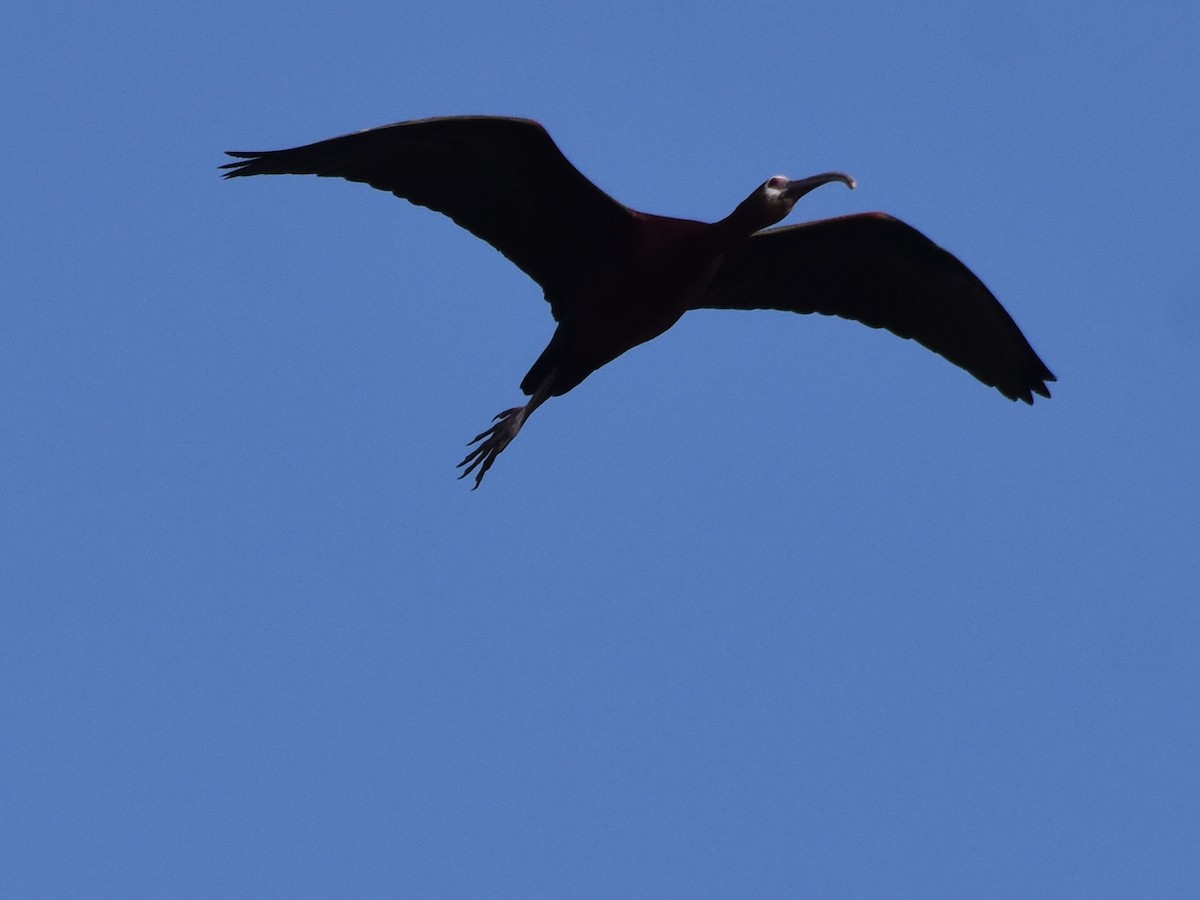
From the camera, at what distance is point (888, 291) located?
1085 centimetres

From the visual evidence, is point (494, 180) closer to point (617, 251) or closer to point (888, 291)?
point (617, 251)

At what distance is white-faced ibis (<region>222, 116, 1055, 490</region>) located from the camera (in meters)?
9.62

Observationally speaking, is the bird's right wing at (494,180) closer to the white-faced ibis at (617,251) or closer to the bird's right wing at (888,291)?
the white-faced ibis at (617,251)

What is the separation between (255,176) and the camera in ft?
30.5

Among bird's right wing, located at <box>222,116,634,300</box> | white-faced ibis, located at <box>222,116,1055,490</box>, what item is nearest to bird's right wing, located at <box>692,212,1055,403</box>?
white-faced ibis, located at <box>222,116,1055,490</box>

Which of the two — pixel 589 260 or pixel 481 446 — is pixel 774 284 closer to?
pixel 589 260

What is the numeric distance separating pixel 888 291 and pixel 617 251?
189 centimetres

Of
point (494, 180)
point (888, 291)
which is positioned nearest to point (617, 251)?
point (494, 180)

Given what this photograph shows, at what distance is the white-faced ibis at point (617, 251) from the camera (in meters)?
9.62

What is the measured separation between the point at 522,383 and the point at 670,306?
1.05 metres

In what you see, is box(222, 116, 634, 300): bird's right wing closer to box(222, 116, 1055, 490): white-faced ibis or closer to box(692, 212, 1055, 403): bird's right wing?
box(222, 116, 1055, 490): white-faced ibis

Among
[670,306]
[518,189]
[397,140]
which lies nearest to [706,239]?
[670,306]

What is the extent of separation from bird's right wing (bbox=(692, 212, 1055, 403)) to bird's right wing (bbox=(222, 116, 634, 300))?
888 mm

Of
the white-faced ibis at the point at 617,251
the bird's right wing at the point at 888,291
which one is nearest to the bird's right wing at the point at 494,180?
the white-faced ibis at the point at 617,251
